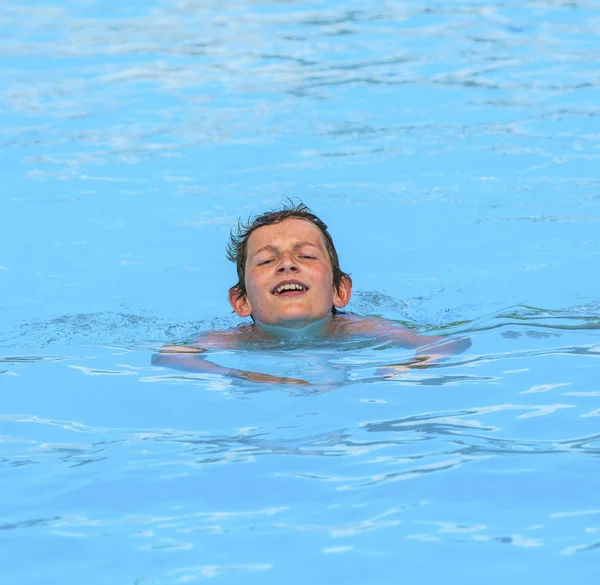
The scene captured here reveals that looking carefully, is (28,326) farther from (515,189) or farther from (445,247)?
(515,189)

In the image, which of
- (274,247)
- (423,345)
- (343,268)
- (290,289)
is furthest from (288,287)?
(343,268)

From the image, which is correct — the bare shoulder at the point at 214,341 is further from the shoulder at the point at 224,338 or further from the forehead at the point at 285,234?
the forehead at the point at 285,234

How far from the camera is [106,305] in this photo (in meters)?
6.62

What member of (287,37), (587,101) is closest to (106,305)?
(587,101)

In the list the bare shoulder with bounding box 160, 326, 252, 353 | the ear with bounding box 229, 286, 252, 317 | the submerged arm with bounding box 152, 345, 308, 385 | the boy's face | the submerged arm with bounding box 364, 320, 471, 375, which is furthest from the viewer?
the ear with bounding box 229, 286, 252, 317

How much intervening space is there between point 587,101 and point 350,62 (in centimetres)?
230

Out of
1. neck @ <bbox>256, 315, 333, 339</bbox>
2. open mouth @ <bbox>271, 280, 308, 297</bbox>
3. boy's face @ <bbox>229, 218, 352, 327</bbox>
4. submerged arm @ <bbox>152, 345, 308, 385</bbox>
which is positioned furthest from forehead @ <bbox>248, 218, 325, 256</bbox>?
submerged arm @ <bbox>152, 345, 308, 385</bbox>

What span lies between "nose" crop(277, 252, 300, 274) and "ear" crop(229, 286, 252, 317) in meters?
0.37

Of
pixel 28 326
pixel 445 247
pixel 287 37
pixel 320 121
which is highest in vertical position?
pixel 287 37

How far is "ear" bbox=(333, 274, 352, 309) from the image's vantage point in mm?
5918

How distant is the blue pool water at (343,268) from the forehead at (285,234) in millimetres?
589

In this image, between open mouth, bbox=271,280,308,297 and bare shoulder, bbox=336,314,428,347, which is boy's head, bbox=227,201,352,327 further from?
bare shoulder, bbox=336,314,428,347

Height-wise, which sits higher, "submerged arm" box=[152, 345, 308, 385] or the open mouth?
the open mouth

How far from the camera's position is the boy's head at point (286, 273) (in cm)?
545
